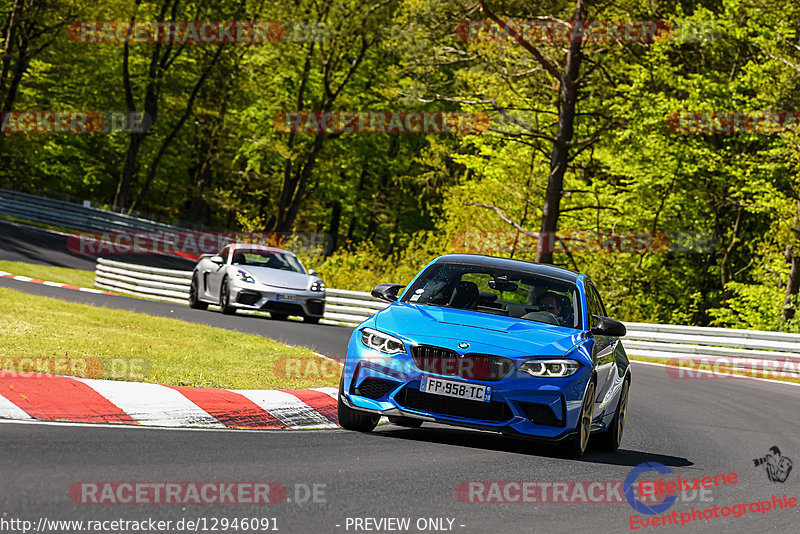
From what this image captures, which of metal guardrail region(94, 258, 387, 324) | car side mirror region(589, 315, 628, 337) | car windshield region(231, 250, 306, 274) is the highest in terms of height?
car side mirror region(589, 315, 628, 337)

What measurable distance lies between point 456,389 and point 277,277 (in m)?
14.7

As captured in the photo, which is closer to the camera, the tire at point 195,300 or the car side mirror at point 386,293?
the car side mirror at point 386,293

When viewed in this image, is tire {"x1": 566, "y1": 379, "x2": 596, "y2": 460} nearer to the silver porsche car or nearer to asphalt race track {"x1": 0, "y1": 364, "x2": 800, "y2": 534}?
asphalt race track {"x1": 0, "y1": 364, "x2": 800, "y2": 534}

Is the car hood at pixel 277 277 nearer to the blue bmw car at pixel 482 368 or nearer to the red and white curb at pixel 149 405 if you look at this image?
the red and white curb at pixel 149 405

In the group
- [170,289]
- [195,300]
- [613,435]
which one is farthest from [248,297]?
[613,435]

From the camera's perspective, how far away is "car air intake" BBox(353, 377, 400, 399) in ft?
26.8

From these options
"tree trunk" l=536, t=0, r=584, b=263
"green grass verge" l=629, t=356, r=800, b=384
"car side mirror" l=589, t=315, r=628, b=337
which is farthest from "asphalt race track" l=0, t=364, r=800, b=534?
"tree trunk" l=536, t=0, r=584, b=263

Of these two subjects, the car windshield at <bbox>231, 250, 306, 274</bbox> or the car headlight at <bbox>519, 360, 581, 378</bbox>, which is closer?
the car headlight at <bbox>519, 360, 581, 378</bbox>

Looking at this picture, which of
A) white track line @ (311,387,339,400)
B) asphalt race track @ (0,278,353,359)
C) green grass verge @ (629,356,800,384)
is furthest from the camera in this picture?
green grass verge @ (629,356,800,384)

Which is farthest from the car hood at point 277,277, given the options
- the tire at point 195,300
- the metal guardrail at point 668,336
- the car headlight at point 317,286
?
the metal guardrail at point 668,336

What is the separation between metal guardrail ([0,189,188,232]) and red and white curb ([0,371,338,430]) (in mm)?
38565

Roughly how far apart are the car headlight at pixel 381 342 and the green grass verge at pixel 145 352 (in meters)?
2.12

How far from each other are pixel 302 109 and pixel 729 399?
38758 mm

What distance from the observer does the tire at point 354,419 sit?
344 inches
